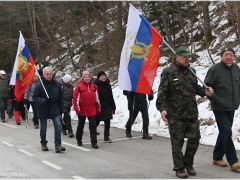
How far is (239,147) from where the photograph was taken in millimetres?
9266

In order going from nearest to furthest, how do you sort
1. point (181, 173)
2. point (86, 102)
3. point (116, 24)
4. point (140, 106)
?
point (181, 173) < point (86, 102) < point (140, 106) < point (116, 24)

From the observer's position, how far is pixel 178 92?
707 cm

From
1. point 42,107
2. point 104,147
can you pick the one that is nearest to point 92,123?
point 104,147

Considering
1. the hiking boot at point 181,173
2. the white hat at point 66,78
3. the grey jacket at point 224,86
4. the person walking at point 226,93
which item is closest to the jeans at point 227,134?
the person walking at point 226,93

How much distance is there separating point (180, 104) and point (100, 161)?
247cm

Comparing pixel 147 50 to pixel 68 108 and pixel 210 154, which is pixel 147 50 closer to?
pixel 210 154

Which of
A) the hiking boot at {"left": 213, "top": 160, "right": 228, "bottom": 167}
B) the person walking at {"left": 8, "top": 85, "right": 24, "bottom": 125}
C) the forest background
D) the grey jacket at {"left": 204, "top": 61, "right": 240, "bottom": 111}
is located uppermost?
the forest background

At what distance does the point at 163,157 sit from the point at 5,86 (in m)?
9.99

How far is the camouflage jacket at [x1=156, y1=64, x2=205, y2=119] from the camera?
23.1 ft

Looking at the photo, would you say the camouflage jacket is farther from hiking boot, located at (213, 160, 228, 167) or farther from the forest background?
the forest background

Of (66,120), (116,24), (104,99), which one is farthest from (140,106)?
(116,24)

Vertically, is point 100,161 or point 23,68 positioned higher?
point 23,68

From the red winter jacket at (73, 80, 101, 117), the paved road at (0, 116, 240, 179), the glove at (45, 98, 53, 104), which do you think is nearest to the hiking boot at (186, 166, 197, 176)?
the paved road at (0, 116, 240, 179)

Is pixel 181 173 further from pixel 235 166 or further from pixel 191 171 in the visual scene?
pixel 235 166
